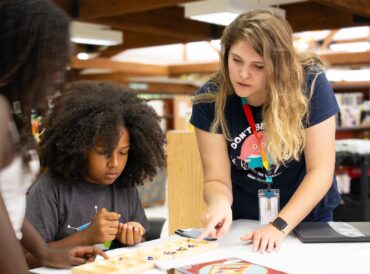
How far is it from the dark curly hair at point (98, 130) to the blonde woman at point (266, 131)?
0.32 m

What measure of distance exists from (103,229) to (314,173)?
2.21ft

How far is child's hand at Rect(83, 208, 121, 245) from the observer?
5.29 feet

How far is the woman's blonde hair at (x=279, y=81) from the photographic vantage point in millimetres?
1651

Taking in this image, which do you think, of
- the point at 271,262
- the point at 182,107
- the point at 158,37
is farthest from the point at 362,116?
the point at 271,262

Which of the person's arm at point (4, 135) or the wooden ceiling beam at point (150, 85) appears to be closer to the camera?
the person's arm at point (4, 135)

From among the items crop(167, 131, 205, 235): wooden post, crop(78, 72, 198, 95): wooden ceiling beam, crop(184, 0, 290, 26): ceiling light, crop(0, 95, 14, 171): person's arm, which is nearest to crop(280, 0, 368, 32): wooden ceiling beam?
crop(184, 0, 290, 26): ceiling light

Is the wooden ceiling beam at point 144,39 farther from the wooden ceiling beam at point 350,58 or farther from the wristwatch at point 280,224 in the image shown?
the wristwatch at point 280,224

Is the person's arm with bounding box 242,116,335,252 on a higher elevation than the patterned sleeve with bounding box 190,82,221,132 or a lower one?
lower

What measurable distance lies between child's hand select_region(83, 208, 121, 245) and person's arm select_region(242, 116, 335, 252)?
0.50 meters

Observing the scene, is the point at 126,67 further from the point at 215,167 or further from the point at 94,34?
the point at 215,167

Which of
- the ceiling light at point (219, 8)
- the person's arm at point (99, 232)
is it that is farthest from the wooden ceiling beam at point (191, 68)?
the person's arm at point (99, 232)

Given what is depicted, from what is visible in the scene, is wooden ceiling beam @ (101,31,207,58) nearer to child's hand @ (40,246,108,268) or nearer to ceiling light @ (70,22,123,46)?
ceiling light @ (70,22,123,46)

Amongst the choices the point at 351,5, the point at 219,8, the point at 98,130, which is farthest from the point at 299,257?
the point at 351,5

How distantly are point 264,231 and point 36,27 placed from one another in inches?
34.1
